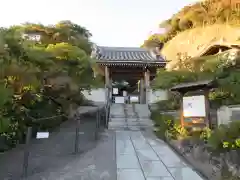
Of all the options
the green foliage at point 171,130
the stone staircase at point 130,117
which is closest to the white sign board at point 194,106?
the green foliage at point 171,130

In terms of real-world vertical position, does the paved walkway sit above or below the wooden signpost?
below

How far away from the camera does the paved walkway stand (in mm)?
5223

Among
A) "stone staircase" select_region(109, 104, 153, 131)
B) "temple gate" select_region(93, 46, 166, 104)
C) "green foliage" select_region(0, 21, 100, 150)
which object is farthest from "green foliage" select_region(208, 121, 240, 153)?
"temple gate" select_region(93, 46, 166, 104)

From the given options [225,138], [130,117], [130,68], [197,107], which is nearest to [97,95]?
[130,68]

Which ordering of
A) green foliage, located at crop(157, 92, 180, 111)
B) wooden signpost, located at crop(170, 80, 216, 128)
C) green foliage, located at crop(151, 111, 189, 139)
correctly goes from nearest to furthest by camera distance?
wooden signpost, located at crop(170, 80, 216, 128) → green foliage, located at crop(151, 111, 189, 139) → green foliage, located at crop(157, 92, 180, 111)

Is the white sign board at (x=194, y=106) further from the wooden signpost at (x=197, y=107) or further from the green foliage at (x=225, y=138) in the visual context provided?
the green foliage at (x=225, y=138)

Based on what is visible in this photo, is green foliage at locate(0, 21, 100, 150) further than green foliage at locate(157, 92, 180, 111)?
No

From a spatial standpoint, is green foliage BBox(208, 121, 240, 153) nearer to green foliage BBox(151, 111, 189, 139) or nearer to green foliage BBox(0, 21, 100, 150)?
green foliage BBox(151, 111, 189, 139)

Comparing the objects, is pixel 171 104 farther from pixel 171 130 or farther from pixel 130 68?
pixel 130 68

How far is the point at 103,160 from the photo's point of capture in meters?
6.35

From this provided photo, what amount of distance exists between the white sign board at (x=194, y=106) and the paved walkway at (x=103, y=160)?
1453 mm

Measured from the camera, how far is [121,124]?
1177 cm

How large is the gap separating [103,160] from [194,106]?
3568mm

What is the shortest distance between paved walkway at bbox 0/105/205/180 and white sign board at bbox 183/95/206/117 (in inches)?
57.2
